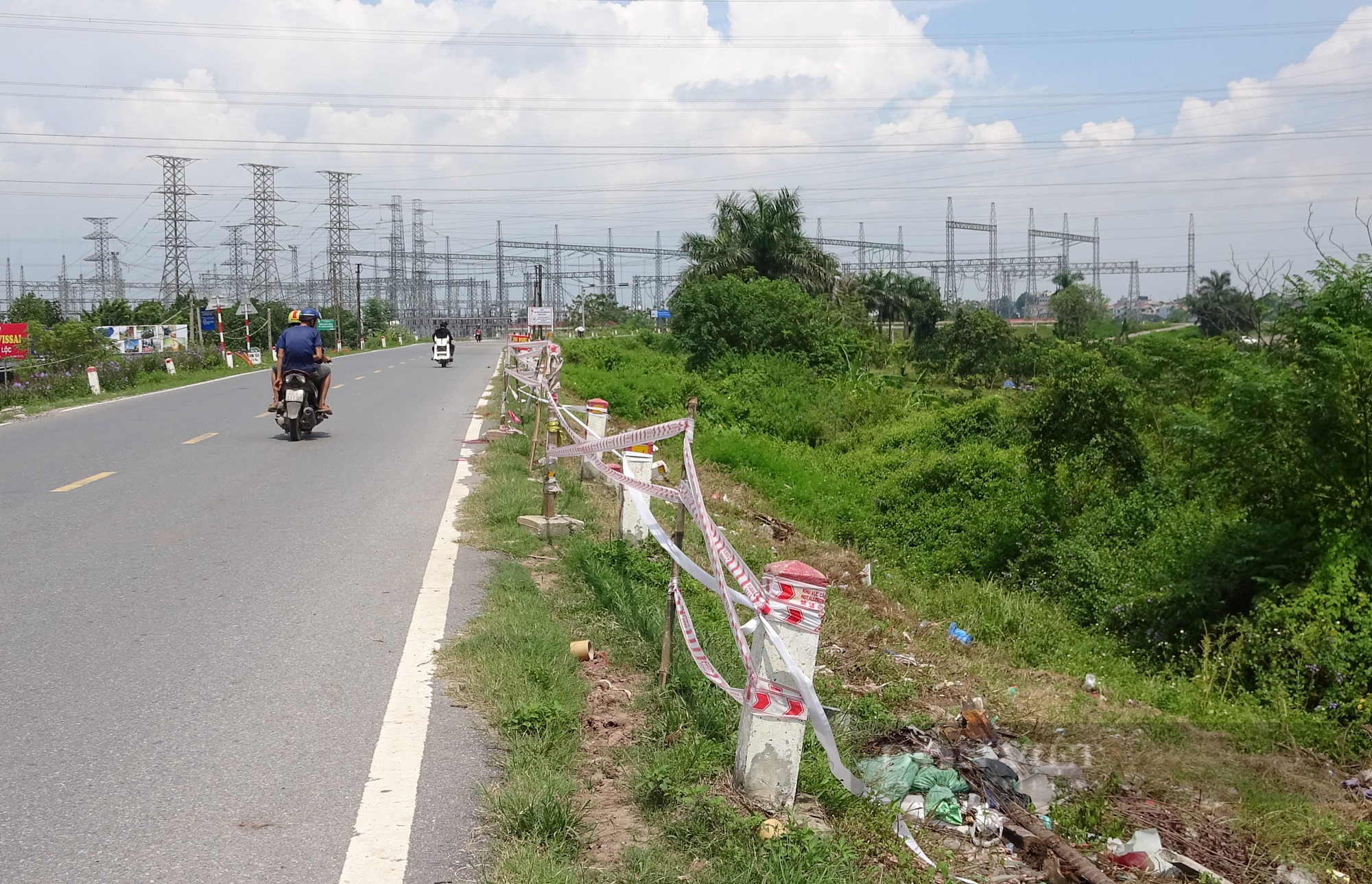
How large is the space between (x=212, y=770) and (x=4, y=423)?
16.5 metres

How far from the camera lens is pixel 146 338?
141 ft

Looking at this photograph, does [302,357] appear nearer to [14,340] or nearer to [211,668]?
[211,668]

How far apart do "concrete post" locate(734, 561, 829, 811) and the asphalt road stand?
3.56 feet

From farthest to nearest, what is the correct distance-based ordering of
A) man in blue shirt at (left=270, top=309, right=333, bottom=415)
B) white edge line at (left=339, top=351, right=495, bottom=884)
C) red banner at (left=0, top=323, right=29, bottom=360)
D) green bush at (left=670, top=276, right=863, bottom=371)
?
green bush at (left=670, top=276, right=863, bottom=371) → red banner at (left=0, top=323, right=29, bottom=360) → man in blue shirt at (left=270, top=309, right=333, bottom=415) → white edge line at (left=339, top=351, right=495, bottom=884)

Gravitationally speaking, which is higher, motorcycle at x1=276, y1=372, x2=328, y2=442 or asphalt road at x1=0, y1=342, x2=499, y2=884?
motorcycle at x1=276, y1=372, x2=328, y2=442

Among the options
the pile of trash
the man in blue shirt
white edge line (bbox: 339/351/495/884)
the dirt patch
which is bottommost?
the pile of trash

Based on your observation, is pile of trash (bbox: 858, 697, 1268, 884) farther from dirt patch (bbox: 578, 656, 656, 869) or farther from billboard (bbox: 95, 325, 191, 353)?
billboard (bbox: 95, 325, 191, 353)

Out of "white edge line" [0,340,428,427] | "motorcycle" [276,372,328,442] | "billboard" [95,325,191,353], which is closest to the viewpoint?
"motorcycle" [276,372,328,442]

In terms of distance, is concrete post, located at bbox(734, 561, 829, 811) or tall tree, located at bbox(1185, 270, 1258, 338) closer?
concrete post, located at bbox(734, 561, 829, 811)

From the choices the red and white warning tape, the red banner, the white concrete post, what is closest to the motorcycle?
the white concrete post

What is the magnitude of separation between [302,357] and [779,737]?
43.6 feet

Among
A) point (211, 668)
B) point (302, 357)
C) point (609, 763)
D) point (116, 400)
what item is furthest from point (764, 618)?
point (116, 400)

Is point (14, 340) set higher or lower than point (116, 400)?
higher

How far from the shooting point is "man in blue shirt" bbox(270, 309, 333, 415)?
52.8 ft
